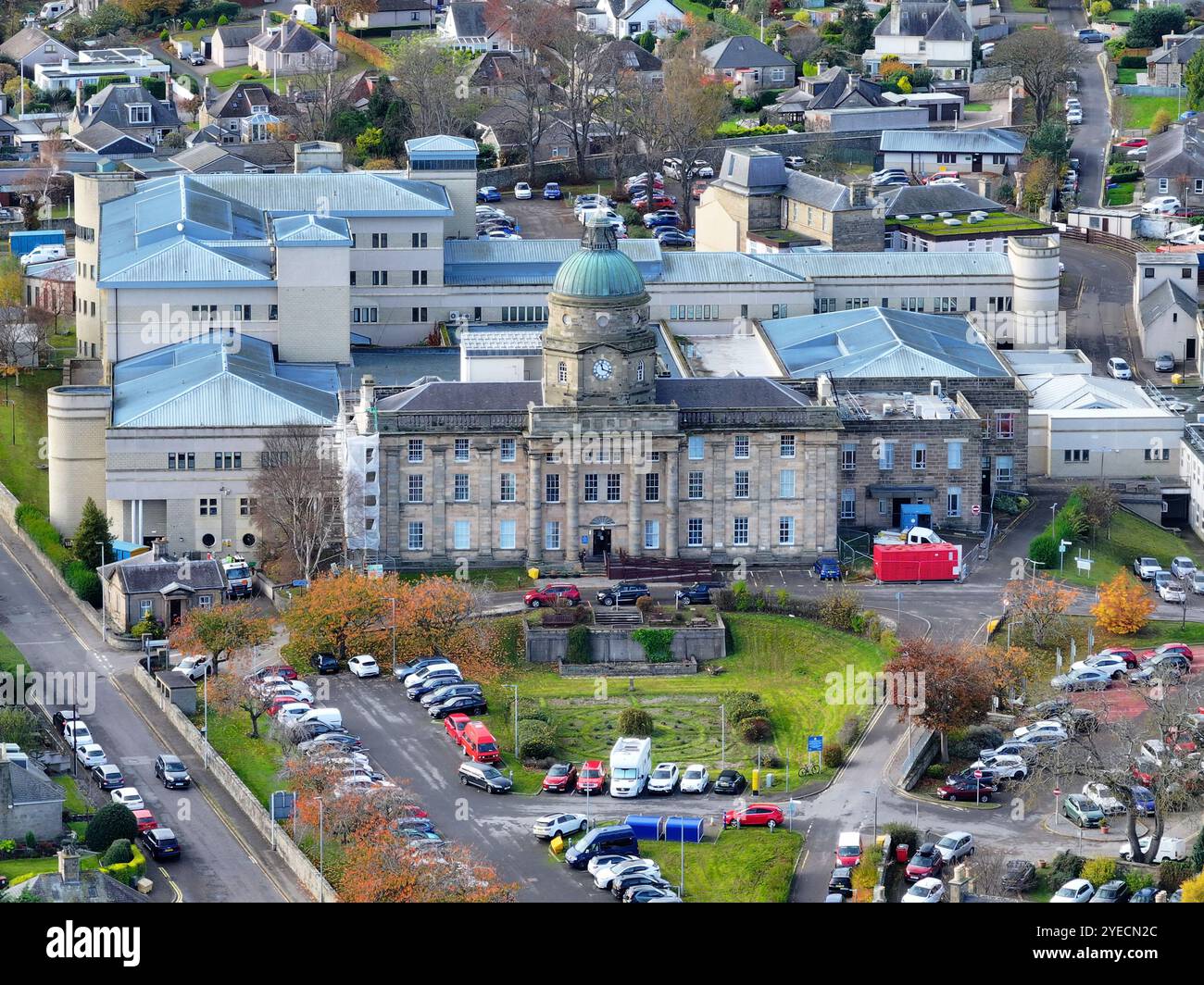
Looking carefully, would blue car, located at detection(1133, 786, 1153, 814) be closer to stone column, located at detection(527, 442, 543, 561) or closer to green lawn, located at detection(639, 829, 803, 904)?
green lawn, located at detection(639, 829, 803, 904)

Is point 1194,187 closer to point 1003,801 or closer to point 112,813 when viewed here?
point 1003,801

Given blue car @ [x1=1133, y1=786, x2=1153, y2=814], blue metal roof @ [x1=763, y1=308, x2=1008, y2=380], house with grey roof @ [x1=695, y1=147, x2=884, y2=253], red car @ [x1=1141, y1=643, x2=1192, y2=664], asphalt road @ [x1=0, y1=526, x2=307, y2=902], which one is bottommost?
asphalt road @ [x1=0, y1=526, x2=307, y2=902]

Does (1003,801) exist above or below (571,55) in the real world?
below

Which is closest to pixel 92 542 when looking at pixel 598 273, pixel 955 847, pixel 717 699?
pixel 598 273

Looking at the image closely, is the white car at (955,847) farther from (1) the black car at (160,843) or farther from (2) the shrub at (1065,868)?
(1) the black car at (160,843)

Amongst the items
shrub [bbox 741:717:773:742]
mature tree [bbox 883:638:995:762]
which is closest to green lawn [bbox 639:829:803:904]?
mature tree [bbox 883:638:995:762]

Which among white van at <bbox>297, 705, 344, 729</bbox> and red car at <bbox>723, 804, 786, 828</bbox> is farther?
white van at <bbox>297, 705, 344, 729</bbox>
